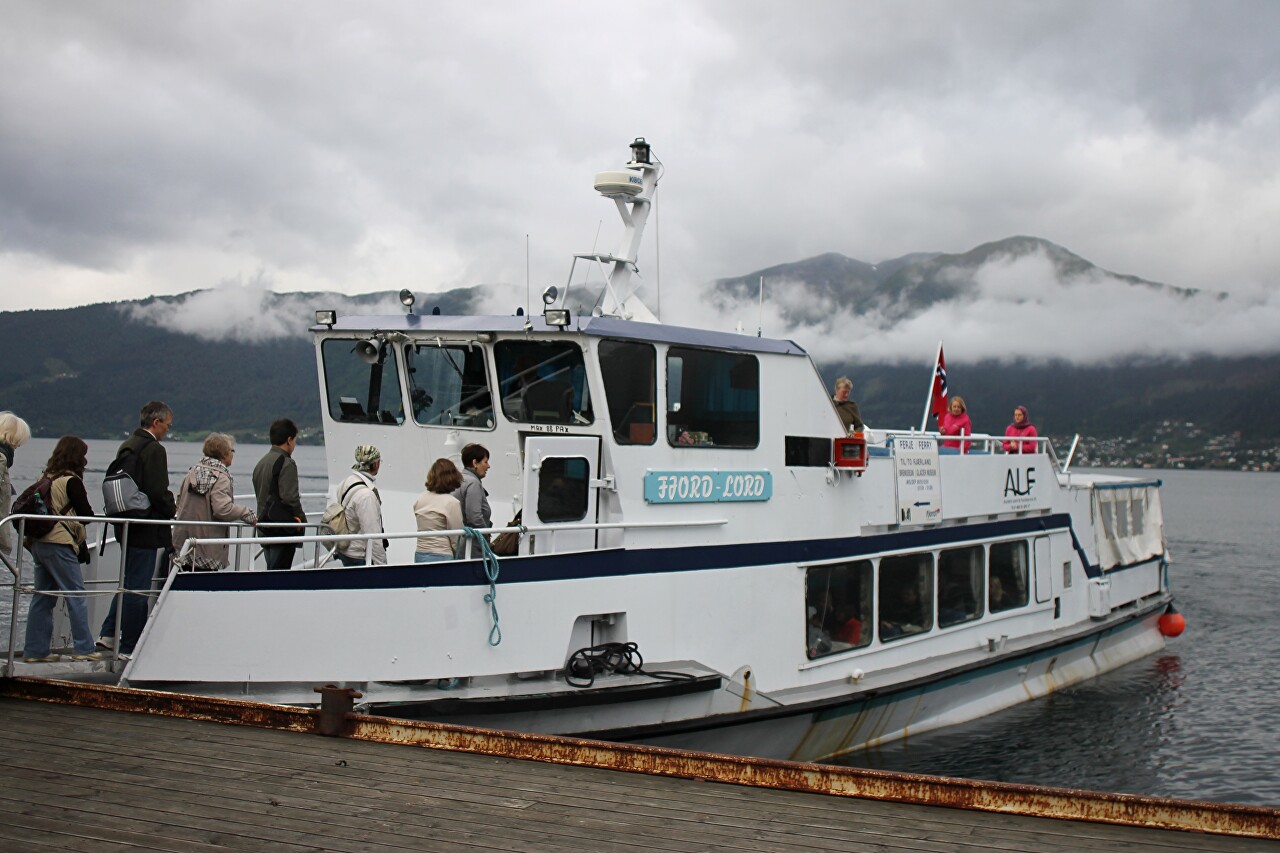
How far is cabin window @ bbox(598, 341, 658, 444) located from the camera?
7.75 m

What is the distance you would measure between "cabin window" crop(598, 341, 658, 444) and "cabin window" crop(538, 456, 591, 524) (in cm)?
37

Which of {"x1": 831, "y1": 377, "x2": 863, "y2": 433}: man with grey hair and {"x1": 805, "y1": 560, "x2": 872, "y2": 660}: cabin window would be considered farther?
{"x1": 831, "y1": 377, "x2": 863, "y2": 433}: man with grey hair

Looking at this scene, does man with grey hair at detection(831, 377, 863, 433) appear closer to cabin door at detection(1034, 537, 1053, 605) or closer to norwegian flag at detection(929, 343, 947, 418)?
norwegian flag at detection(929, 343, 947, 418)

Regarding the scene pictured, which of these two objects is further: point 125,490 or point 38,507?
point 125,490

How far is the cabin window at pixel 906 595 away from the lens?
992 cm

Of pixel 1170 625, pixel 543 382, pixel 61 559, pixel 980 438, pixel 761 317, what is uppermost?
pixel 761 317

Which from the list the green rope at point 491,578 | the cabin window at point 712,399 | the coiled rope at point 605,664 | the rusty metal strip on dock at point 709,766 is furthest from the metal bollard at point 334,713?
the cabin window at point 712,399

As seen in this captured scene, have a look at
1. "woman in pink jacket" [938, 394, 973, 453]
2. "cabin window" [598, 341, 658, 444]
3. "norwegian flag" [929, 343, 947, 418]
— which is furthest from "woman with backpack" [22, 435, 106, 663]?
"norwegian flag" [929, 343, 947, 418]

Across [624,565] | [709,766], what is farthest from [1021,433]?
[709,766]

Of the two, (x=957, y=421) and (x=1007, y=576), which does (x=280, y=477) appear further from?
(x=1007, y=576)

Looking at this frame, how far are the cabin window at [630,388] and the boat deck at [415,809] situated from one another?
10.2 ft

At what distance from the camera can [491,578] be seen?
695cm

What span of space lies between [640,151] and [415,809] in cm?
697

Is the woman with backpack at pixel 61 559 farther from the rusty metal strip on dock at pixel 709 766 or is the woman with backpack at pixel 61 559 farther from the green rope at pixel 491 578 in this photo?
the green rope at pixel 491 578
